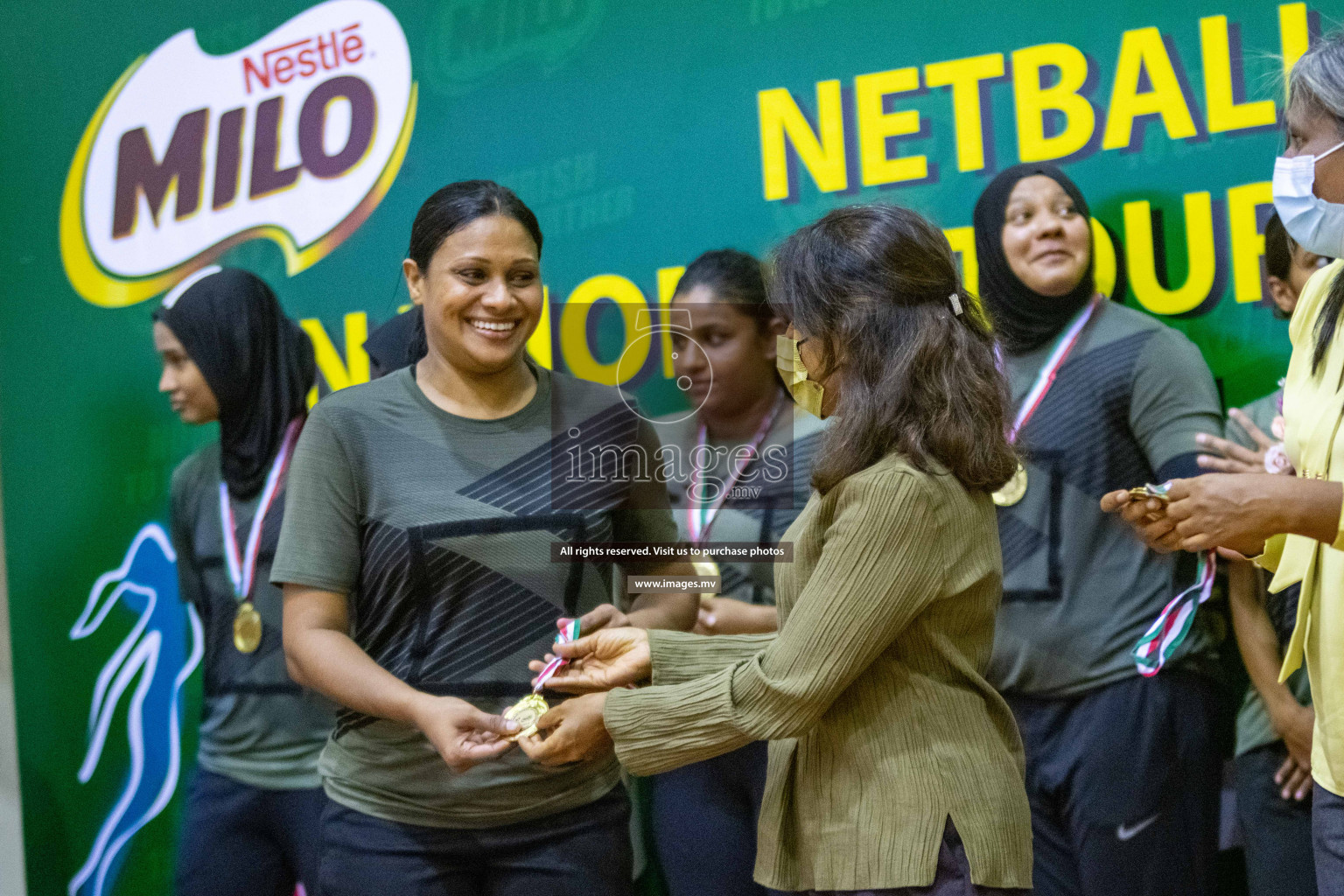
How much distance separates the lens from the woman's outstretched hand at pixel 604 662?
1.89 meters

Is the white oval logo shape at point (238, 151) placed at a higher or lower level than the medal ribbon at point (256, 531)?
higher

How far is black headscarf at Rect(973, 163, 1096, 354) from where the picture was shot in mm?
2557

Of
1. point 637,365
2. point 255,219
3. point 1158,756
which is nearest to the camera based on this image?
point 637,365

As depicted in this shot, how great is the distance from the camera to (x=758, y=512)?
2.25 m

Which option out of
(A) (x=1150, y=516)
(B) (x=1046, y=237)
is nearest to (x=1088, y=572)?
(B) (x=1046, y=237)

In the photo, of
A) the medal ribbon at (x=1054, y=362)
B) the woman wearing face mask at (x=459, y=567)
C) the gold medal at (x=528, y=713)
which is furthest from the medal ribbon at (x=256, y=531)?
the medal ribbon at (x=1054, y=362)

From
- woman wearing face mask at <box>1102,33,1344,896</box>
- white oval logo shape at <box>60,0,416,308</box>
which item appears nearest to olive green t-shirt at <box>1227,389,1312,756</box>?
Result: woman wearing face mask at <box>1102,33,1344,896</box>

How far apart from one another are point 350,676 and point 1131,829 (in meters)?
1.59

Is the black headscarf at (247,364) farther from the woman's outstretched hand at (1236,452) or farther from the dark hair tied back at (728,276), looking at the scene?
the woman's outstretched hand at (1236,452)

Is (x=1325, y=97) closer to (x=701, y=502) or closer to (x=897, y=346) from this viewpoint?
(x=897, y=346)

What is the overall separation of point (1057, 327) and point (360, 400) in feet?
4.74

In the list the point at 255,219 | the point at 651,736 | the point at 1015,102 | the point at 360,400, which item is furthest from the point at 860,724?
the point at 255,219

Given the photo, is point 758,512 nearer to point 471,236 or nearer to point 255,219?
point 471,236

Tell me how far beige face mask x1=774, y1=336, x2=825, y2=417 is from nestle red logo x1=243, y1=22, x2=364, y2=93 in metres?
1.75
